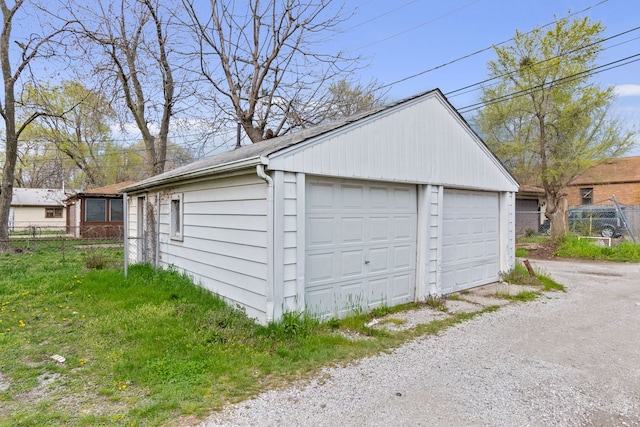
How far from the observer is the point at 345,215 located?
A: 210 inches

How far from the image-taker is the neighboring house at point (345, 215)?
4.58 m

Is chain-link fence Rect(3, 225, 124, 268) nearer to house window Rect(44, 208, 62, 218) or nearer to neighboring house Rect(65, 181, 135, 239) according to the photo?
neighboring house Rect(65, 181, 135, 239)

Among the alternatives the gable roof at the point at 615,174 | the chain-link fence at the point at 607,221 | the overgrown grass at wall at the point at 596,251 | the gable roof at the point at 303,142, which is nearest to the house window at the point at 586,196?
the gable roof at the point at 615,174

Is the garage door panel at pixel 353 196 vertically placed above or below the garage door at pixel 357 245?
above

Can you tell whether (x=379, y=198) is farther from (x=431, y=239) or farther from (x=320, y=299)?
(x=320, y=299)

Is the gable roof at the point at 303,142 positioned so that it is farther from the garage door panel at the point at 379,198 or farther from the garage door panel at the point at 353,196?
the garage door panel at the point at 379,198

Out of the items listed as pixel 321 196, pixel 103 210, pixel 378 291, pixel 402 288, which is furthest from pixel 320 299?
pixel 103 210

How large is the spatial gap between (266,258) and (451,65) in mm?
9151

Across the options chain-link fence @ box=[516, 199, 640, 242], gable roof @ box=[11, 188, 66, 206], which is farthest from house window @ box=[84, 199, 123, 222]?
chain-link fence @ box=[516, 199, 640, 242]

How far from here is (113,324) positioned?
4.79m

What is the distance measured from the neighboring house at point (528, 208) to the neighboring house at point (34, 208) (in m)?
31.8

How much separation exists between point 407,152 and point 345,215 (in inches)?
62.0

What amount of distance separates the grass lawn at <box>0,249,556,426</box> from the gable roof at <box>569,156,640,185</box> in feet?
72.9

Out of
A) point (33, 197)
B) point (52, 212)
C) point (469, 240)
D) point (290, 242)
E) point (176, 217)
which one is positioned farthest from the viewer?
point (52, 212)
